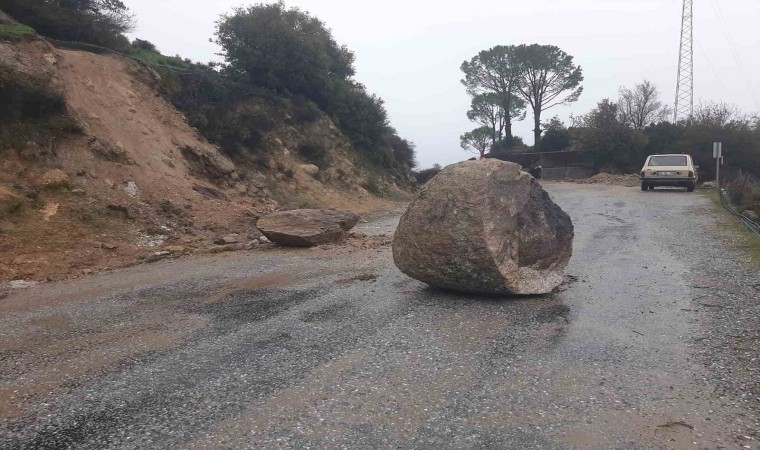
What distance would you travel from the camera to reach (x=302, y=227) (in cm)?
1159

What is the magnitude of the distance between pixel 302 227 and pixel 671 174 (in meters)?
18.7

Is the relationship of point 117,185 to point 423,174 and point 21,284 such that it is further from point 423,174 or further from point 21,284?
point 423,174

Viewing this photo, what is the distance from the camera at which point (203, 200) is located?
14016 millimetres

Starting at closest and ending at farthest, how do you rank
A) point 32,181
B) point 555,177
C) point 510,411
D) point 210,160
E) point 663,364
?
1. point 510,411
2. point 663,364
3. point 32,181
4. point 210,160
5. point 555,177

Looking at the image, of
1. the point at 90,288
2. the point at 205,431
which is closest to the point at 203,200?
the point at 90,288

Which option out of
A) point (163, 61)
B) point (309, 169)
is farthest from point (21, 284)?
point (163, 61)

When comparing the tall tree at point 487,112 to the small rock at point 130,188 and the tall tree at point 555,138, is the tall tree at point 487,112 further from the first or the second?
the small rock at point 130,188

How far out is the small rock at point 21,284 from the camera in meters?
8.34

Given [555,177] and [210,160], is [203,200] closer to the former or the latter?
[210,160]

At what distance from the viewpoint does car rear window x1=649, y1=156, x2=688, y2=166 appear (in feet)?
80.4

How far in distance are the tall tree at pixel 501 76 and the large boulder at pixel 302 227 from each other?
4400 centimetres

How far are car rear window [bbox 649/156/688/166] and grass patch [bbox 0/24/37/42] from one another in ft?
76.8

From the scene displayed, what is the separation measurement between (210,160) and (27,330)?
11.2 meters

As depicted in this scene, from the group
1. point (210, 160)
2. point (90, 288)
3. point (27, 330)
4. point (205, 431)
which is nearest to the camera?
point (205, 431)
